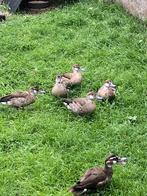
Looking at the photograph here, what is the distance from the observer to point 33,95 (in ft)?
28.6

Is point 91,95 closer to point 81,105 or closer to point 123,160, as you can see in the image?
point 81,105

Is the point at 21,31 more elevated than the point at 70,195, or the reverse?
the point at 70,195

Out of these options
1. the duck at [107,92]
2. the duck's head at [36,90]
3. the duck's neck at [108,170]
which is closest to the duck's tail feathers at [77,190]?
the duck's neck at [108,170]

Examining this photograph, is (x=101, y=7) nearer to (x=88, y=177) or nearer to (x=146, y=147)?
(x=146, y=147)

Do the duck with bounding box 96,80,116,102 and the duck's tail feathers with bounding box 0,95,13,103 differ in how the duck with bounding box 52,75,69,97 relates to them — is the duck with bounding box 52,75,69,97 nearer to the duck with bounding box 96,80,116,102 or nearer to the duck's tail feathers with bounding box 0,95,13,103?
the duck with bounding box 96,80,116,102

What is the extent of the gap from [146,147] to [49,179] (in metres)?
1.50

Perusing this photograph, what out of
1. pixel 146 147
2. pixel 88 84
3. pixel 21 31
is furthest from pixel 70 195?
pixel 21 31

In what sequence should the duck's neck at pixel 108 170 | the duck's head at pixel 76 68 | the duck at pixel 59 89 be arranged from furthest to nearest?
the duck's head at pixel 76 68 < the duck at pixel 59 89 < the duck's neck at pixel 108 170

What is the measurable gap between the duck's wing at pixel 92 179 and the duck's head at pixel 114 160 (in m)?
0.13

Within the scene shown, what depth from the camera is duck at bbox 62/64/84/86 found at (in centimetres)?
923

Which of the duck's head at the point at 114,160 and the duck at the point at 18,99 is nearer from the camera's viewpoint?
the duck's head at the point at 114,160

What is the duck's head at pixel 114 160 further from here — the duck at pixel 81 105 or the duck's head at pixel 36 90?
the duck's head at pixel 36 90

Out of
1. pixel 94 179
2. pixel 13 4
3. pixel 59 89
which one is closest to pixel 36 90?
pixel 59 89

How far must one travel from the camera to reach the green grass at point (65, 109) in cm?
694
